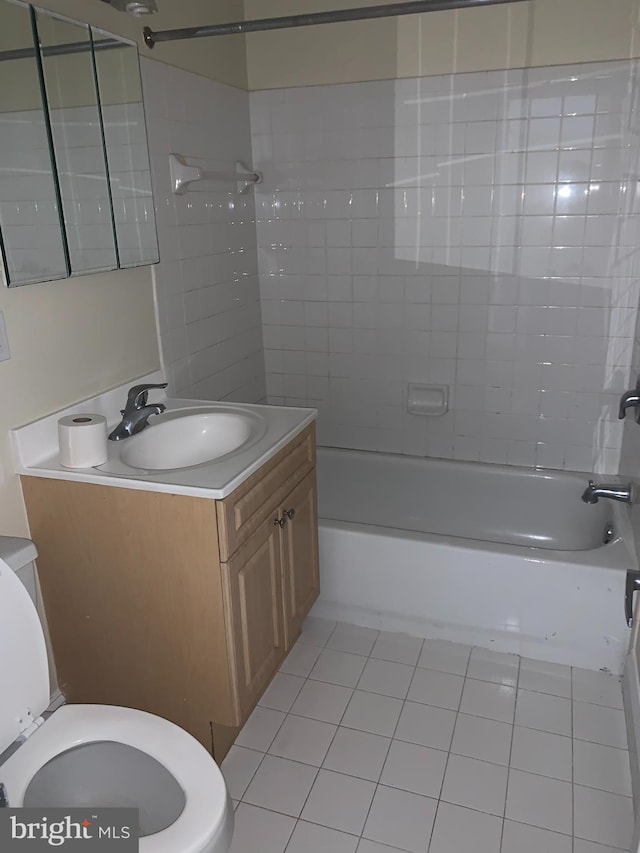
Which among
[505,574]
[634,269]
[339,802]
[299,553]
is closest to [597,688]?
[505,574]

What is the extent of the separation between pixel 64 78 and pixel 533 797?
7.16 ft

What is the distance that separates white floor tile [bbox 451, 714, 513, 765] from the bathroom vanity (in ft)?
1.91

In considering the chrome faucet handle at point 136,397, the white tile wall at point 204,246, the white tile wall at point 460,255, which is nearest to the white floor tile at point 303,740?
the chrome faucet handle at point 136,397

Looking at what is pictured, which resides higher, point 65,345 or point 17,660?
point 65,345

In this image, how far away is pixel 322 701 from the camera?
6.94ft

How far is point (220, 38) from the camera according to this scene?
102 inches

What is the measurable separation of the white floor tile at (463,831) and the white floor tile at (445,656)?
0.54 m

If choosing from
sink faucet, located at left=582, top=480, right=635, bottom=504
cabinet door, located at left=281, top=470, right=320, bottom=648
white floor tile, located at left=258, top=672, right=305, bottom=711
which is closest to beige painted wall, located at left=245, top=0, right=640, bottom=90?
sink faucet, located at left=582, top=480, right=635, bottom=504

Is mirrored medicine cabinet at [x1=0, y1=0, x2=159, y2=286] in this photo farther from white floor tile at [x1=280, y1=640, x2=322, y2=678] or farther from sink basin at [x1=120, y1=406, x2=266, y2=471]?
white floor tile at [x1=280, y1=640, x2=322, y2=678]

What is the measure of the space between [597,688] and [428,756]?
24.4 inches

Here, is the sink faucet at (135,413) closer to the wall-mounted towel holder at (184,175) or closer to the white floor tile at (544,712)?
the wall-mounted towel holder at (184,175)

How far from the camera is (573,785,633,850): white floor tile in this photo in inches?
64.5

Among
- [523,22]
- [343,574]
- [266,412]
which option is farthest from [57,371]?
[523,22]

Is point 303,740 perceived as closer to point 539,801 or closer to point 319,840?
point 319,840
